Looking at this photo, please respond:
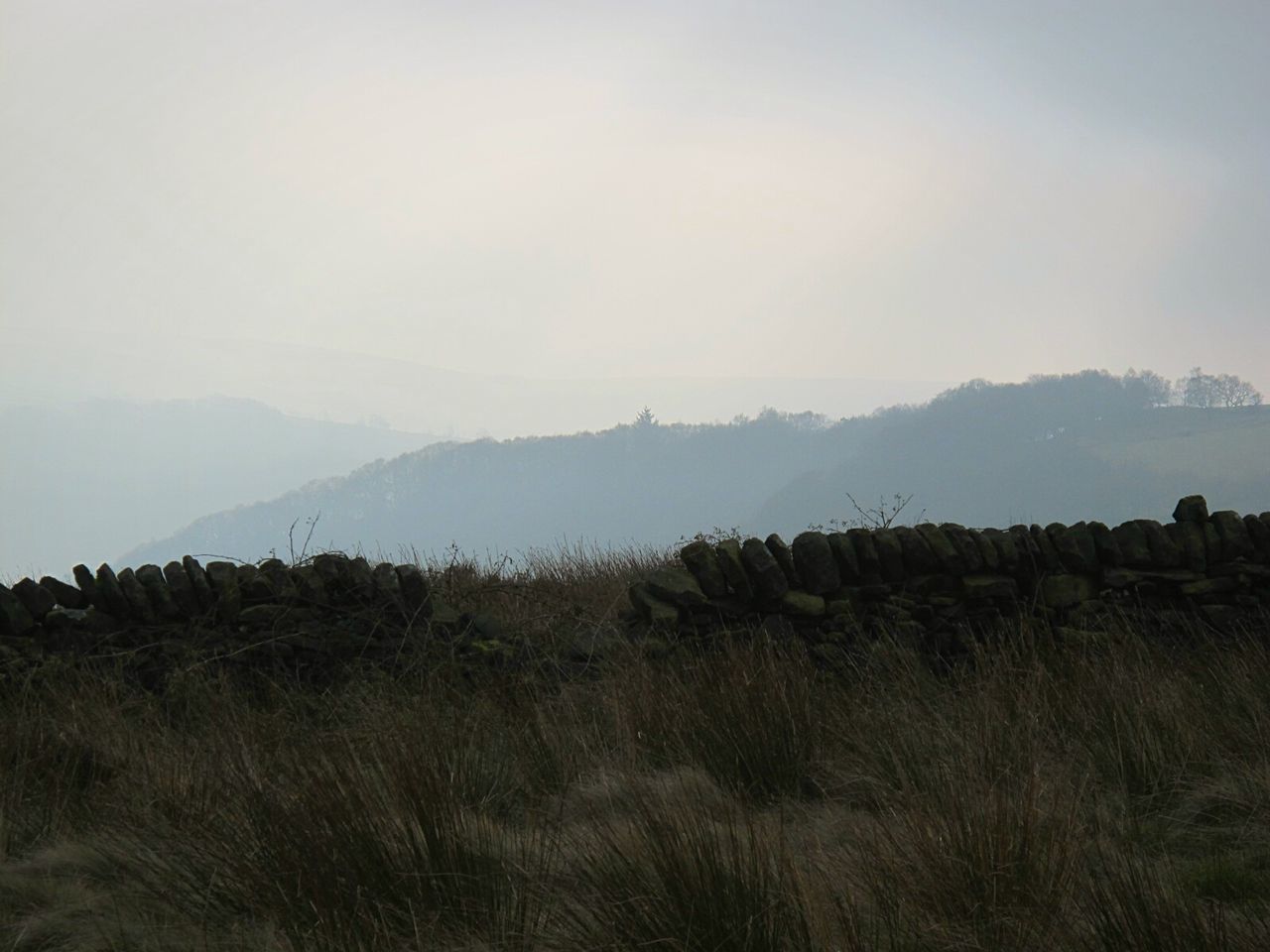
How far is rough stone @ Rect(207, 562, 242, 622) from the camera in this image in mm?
6312

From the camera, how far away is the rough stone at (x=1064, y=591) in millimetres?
6410

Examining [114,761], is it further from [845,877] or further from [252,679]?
[845,877]

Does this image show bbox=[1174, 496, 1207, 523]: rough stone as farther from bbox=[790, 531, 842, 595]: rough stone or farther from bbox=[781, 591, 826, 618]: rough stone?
bbox=[781, 591, 826, 618]: rough stone

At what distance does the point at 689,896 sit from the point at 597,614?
4.83 m

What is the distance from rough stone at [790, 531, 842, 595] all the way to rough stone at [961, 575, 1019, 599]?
2.80ft

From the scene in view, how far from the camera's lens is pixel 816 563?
6168 millimetres

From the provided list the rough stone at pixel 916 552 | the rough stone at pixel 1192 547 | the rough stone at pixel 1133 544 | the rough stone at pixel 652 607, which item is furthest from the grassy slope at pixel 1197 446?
the rough stone at pixel 652 607

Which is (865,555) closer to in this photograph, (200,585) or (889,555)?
(889,555)

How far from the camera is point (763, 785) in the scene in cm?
397

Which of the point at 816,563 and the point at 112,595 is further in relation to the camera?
the point at 112,595

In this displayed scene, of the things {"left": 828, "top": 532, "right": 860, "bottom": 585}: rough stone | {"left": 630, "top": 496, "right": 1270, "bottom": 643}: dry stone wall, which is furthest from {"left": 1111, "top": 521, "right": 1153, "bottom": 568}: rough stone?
{"left": 828, "top": 532, "right": 860, "bottom": 585}: rough stone

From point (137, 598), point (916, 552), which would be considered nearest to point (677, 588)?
point (916, 552)

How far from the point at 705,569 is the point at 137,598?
365 centimetres

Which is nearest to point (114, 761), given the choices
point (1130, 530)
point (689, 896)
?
point (689, 896)
